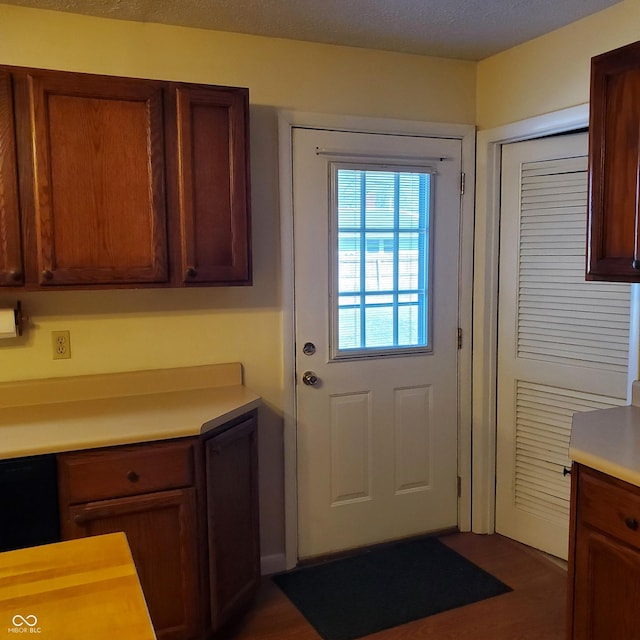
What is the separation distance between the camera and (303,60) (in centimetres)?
280

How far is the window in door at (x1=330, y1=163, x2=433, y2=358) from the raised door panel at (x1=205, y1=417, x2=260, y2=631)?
73 cm

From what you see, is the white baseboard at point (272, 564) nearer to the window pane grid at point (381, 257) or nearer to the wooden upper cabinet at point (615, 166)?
the window pane grid at point (381, 257)

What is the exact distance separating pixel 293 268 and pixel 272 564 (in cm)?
136

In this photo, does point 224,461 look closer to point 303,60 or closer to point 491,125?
point 303,60

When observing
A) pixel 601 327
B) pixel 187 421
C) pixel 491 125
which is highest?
pixel 491 125

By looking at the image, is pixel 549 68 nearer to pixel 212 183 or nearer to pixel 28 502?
pixel 212 183

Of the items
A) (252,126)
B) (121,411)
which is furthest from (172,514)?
(252,126)

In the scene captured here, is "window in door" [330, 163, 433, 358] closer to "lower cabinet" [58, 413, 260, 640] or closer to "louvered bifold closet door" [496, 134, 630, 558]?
"louvered bifold closet door" [496, 134, 630, 558]

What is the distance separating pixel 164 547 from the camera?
2.19m

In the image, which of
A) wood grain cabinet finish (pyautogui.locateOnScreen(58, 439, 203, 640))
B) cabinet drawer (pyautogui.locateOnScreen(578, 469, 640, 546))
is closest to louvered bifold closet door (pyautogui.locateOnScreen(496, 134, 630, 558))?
cabinet drawer (pyautogui.locateOnScreen(578, 469, 640, 546))

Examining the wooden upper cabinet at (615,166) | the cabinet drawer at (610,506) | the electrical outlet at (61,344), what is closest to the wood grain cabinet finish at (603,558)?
the cabinet drawer at (610,506)

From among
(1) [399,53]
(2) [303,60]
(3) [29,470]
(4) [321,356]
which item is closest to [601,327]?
(4) [321,356]

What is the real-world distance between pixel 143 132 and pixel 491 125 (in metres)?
1.69

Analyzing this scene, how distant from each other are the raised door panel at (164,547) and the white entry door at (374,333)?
840mm
